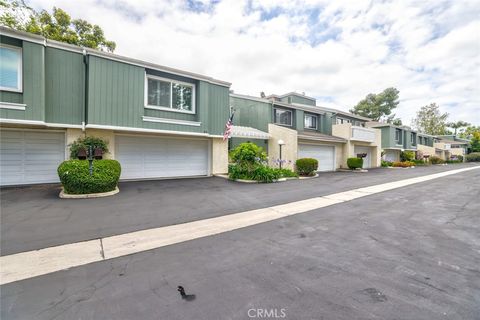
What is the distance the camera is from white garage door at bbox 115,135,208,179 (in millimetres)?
10789

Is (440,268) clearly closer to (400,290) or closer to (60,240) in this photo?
(400,290)

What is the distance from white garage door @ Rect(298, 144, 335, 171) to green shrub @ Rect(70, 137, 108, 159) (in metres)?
13.4

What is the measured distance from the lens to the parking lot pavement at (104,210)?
4.07 m

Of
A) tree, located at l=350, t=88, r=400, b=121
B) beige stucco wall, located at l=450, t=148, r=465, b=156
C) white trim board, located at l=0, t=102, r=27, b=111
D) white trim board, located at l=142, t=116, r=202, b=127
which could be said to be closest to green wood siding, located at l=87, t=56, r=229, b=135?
white trim board, located at l=142, t=116, r=202, b=127

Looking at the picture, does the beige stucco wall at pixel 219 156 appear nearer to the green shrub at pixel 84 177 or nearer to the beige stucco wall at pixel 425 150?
the green shrub at pixel 84 177

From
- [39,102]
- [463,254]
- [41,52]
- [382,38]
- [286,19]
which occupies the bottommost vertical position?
[463,254]

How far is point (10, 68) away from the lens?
7.84 metres

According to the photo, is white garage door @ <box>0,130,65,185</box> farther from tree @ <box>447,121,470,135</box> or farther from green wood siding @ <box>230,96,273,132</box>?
tree @ <box>447,121,470,135</box>

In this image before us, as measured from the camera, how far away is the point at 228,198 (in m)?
7.63

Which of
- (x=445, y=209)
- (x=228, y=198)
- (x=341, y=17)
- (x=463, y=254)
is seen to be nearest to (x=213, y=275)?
(x=463, y=254)

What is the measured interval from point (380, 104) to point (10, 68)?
5155cm

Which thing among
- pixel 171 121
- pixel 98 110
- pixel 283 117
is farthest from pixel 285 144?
pixel 98 110

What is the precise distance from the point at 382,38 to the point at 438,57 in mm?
6624

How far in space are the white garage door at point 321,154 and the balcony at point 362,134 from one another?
273 centimetres
